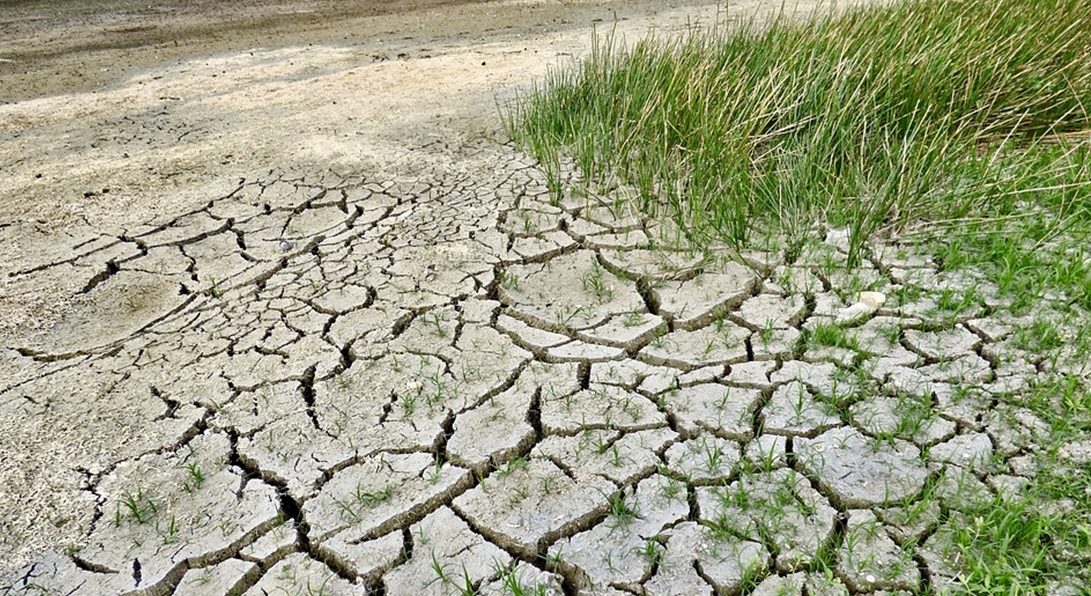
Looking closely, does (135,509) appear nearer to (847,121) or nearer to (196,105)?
(847,121)

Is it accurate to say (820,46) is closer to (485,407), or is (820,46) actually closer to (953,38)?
(953,38)

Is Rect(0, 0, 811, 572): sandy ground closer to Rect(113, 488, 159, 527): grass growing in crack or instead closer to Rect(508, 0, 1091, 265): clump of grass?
Rect(113, 488, 159, 527): grass growing in crack

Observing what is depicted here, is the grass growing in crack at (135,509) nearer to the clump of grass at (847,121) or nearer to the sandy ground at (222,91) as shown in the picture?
the sandy ground at (222,91)

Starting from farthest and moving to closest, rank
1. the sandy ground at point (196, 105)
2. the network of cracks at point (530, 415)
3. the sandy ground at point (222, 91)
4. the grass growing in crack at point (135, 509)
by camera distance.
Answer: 1. the sandy ground at point (222, 91)
2. the sandy ground at point (196, 105)
3. the grass growing in crack at point (135, 509)
4. the network of cracks at point (530, 415)

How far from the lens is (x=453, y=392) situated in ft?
8.24

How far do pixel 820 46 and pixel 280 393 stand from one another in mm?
2844

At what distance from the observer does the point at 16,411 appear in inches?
98.9

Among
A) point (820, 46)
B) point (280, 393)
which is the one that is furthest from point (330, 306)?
point (820, 46)

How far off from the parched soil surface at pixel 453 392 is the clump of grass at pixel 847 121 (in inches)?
7.8

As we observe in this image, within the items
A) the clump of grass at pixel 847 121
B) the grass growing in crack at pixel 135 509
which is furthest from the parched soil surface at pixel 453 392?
the clump of grass at pixel 847 121

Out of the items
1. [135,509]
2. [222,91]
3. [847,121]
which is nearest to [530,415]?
[135,509]

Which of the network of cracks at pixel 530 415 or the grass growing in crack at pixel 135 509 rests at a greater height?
the network of cracks at pixel 530 415

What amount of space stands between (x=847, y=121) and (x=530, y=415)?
78.0 inches

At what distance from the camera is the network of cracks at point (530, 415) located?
1.94 m
